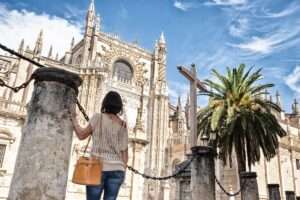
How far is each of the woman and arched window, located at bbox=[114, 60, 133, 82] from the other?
125 feet

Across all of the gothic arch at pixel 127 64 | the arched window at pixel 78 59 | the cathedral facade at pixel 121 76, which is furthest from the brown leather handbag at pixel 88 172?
the arched window at pixel 78 59

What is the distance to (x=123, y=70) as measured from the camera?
42.9 meters

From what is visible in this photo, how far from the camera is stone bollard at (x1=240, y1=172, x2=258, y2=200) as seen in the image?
1139 cm

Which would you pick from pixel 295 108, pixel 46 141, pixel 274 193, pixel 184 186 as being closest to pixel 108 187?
pixel 46 141

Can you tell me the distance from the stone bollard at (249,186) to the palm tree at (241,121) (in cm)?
376

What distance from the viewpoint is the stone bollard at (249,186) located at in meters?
11.4

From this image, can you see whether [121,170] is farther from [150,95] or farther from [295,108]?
[295,108]

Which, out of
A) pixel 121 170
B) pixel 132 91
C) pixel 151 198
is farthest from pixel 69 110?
pixel 132 91

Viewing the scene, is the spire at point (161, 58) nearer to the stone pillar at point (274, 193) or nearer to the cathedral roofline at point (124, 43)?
the cathedral roofline at point (124, 43)

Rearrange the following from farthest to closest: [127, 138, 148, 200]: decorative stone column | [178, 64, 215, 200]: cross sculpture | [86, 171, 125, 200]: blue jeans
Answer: [127, 138, 148, 200]: decorative stone column → [178, 64, 215, 200]: cross sculpture → [86, 171, 125, 200]: blue jeans

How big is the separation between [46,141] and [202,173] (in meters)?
5.88

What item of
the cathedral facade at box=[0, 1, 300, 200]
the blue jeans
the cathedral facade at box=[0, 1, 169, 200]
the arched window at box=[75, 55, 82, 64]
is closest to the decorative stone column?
the cathedral facade at box=[0, 1, 300, 200]

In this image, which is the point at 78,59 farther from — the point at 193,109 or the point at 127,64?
the point at 193,109

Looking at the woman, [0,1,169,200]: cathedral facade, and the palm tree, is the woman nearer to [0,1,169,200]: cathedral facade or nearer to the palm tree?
the palm tree
